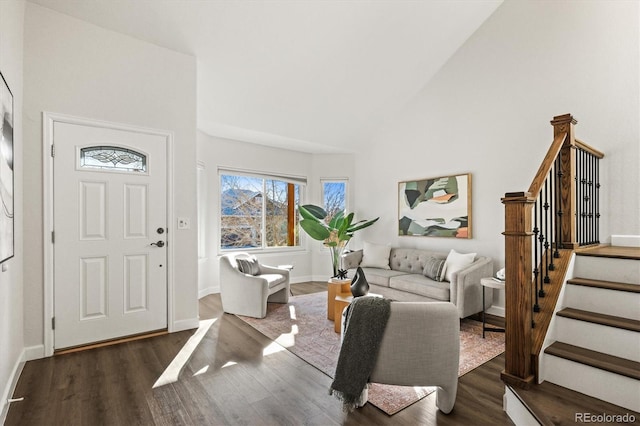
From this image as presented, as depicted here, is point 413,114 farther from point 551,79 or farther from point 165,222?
point 165,222

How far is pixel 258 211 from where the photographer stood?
5988 millimetres

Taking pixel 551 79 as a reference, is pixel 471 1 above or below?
above

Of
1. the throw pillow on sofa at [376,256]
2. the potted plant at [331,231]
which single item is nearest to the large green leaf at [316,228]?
the potted plant at [331,231]

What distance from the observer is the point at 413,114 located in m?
5.29

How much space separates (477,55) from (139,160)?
15.0 feet

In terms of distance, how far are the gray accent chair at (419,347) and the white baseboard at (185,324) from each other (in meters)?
2.37

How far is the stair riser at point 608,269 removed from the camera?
2.15 meters

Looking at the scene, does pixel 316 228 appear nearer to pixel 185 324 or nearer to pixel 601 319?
pixel 185 324

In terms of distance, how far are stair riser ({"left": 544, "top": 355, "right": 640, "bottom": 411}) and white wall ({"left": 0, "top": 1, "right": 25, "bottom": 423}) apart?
3.37 m

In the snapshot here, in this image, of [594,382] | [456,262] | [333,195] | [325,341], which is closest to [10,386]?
[325,341]

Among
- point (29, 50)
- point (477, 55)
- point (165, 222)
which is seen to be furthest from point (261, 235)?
point (477, 55)

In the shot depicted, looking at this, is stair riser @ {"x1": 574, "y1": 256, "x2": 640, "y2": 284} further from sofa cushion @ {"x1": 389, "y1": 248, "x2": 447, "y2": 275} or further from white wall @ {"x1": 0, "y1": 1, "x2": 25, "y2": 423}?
white wall @ {"x1": 0, "y1": 1, "x2": 25, "y2": 423}

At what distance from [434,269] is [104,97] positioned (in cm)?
428


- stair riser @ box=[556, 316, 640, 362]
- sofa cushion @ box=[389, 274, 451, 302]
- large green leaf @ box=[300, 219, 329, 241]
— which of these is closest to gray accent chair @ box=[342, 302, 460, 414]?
stair riser @ box=[556, 316, 640, 362]
